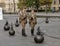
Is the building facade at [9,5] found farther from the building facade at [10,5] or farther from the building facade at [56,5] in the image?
the building facade at [56,5]

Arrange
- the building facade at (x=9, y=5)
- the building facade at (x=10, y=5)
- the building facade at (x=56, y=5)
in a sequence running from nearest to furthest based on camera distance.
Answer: the building facade at (x=10, y=5)
the building facade at (x=9, y=5)
the building facade at (x=56, y=5)

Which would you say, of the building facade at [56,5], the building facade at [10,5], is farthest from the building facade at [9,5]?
the building facade at [56,5]

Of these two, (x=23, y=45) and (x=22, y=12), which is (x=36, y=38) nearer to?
(x=23, y=45)

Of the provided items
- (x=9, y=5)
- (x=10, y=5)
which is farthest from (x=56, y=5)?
(x=9, y=5)

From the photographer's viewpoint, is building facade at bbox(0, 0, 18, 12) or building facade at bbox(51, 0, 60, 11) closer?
building facade at bbox(0, 0, 18, 12)

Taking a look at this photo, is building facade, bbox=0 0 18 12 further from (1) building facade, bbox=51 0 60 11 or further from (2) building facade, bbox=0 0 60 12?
(1) building facade, bbox=51 0 60 11

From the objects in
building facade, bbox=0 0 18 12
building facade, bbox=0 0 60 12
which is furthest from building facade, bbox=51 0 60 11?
building facade, bbox=0 0 18 12

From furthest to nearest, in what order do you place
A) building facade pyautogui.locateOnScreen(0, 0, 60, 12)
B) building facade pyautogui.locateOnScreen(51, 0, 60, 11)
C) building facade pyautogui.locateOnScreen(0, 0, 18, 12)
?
building facade pyautogui.locateOnScreen(51, 0, 60, 11) → building facade pyautogui.locateOnScreen(0, 0, 18, 12) → building facade pyautogui.locateOnScreen(0, 0, 60, 12)

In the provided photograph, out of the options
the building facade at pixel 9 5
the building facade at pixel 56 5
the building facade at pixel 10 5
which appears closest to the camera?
the building facade at pixel 10 5

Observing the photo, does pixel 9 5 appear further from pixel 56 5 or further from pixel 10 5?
pixel 56 5

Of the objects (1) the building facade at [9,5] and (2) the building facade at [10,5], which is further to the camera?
(1) the building facade at [9,5]

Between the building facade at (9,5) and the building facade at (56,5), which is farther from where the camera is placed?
the building facade at (56,5)

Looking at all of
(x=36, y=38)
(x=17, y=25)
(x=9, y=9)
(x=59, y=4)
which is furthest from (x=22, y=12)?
(x=59, y=4)

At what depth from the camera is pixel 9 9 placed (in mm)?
87500
